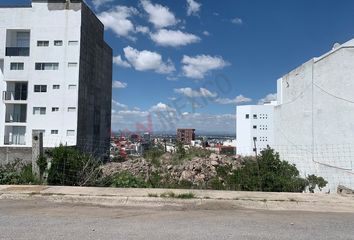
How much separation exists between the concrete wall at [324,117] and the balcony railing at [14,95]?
103 feet

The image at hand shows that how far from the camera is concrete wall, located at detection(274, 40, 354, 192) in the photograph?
1585cm

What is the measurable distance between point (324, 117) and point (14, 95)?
35647 mm

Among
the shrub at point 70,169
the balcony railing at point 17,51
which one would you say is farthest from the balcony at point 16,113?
the shrub at point 70,169

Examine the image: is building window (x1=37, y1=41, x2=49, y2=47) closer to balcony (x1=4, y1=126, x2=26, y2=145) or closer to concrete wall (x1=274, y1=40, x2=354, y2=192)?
balcony (x1=4, y1=126, x2=26, y2=145)

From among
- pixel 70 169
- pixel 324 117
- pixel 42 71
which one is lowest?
pixel 70 169

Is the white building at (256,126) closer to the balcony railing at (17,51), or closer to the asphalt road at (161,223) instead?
the balcony railing at (17,51)

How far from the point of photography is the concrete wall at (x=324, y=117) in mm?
15852

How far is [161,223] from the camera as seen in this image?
5508 millimetres

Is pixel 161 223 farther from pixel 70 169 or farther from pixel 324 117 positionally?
pixel 324 117

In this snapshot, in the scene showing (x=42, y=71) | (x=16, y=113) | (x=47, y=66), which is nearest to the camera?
(x=42, y=71)

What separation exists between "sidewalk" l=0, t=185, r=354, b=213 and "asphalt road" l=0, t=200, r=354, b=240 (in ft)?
1.30

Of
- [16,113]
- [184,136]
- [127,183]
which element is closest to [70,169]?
[127,183]

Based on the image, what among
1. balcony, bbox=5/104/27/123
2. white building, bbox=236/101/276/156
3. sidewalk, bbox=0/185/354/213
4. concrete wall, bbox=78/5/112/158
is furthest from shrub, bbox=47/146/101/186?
white building, bbox=236/101/276/156

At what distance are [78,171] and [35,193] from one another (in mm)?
1702
